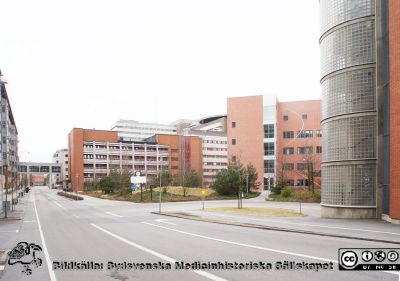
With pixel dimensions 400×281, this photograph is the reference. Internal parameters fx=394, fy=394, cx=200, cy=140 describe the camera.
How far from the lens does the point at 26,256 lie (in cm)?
1527

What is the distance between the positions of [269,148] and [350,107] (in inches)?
2223

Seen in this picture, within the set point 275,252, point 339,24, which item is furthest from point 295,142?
point 275,252

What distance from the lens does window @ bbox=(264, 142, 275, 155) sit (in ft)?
273

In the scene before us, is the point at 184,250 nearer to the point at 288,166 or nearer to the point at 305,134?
the point at 288,166

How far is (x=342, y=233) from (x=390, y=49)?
1237 centimetres

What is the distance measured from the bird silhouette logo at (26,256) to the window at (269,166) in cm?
6812

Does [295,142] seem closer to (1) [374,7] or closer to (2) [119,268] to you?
(1) [374,7]

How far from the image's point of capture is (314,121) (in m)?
82.5

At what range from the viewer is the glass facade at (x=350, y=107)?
26484 mm

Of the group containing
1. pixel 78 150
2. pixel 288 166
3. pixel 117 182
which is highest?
pixel 78 150

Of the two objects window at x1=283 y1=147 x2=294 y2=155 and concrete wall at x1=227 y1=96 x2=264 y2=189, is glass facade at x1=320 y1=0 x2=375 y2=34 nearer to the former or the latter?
concrete wall at x1=227 y1=96 x2=264 y2=189

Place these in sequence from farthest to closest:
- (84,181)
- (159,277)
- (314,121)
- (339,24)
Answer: (84,181)
(314,121)
(339,24)
(159,277)

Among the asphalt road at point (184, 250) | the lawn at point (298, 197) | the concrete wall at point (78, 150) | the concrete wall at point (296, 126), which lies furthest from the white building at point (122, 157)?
the asphalt road at point (184, 250)

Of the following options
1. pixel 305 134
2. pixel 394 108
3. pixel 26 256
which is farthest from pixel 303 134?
pixel 26 256
